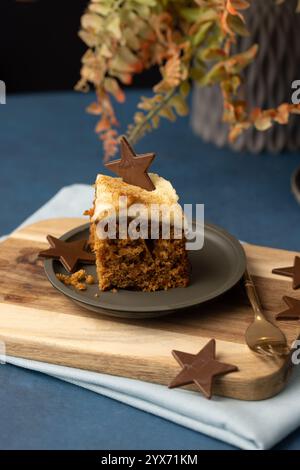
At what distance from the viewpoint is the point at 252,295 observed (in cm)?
133

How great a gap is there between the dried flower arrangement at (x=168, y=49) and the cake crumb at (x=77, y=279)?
52cm

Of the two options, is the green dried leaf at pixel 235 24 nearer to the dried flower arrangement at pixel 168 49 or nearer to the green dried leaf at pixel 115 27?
the dried flower arrangement at pixel 168 49

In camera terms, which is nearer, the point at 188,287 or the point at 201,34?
the point at 188,287

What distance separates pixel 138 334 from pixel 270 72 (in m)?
1.05

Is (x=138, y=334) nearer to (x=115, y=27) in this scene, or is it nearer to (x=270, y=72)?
(x=115, y=27)

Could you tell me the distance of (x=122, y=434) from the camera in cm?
111

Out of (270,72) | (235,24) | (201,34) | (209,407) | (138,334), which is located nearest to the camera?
(209,407)

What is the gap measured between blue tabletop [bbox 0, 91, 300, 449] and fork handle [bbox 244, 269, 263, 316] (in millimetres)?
240

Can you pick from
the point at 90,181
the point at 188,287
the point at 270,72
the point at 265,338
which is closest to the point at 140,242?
the point at 188,287

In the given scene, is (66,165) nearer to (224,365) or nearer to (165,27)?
(165,27)

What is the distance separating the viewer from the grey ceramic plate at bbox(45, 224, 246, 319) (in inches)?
49.1

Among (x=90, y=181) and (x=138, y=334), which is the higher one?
(x=138, y=334)
